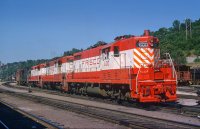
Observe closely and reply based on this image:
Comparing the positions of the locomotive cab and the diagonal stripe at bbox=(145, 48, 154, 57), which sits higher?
the diagonal stripe at bbox=(145, 48, 154, 57)

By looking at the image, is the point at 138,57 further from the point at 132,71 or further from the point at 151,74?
the point at 151,74

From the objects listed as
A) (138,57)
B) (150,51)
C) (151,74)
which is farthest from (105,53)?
(151,74)

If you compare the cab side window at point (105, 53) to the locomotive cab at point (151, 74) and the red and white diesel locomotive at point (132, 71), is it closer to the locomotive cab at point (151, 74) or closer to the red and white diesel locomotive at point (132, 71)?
the red and white diesel locomotive at point (132, 71)

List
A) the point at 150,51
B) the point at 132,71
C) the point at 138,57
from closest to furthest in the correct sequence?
the point at 132,71 < the point at 138,57 < the point at 150,51

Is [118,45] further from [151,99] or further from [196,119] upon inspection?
[196,119]

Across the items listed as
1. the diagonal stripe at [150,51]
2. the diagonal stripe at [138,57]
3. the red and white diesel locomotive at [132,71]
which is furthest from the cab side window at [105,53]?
the diagonal stripe at [150,51]

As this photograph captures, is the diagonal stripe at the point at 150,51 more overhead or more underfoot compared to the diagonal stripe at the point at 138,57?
more overhead

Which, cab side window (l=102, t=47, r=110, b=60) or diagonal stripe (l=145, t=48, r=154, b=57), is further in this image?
cab side window (l=102, t=47, r=110, b=60)

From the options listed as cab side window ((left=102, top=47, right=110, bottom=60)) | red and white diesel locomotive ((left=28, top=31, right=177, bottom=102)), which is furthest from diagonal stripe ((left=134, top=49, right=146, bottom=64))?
cab side window ((left=102, top=47, right=110, bottom=60))

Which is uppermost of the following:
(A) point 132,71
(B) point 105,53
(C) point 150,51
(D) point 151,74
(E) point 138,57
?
(B) point 105,53

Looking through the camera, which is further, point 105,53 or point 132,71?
point 105,53

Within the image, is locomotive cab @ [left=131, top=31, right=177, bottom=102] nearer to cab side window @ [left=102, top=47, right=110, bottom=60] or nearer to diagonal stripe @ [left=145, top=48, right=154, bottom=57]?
diagonal stripe @ [left=145, top=48, right=154, bottom=57]

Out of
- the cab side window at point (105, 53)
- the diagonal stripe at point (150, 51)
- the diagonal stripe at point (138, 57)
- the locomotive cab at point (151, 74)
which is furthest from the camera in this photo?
the cab side window at point (105, 53)

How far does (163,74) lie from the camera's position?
18.4m
